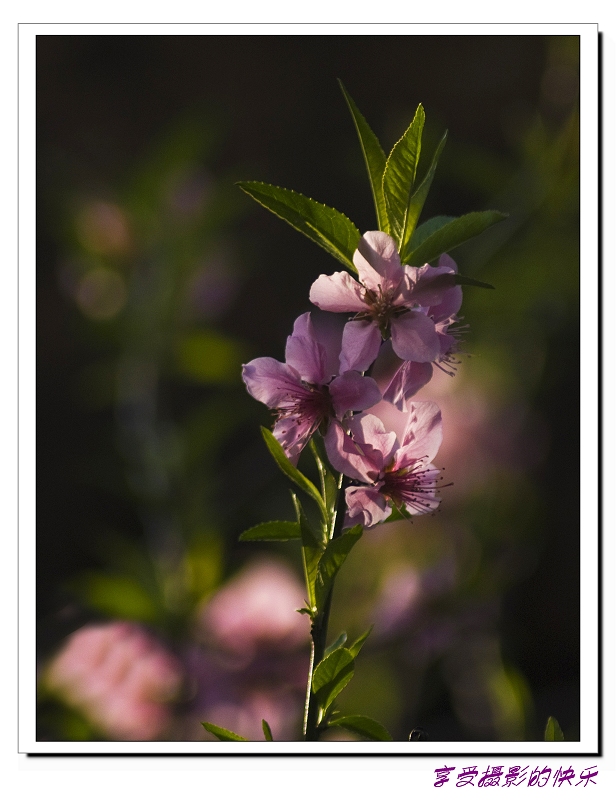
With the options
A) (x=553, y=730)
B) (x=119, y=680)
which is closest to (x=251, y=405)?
(x=119, y=680)

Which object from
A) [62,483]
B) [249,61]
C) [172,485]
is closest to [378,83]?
[249,61]

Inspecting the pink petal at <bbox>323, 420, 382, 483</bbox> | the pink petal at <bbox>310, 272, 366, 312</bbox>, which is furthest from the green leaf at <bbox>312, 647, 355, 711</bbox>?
the pink petal at <bbox>310, 272, 366, 312</bbox>

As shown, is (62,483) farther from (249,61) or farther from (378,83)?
(378,83)

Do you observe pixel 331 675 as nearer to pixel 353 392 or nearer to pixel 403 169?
pixel 353 392

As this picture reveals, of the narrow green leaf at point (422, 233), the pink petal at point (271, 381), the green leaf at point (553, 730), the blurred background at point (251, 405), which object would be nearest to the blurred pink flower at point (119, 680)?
the blurred background at point (251, 405)

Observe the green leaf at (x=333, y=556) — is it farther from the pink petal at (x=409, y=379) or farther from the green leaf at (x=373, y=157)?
the green leaf at (x=373, y=157)

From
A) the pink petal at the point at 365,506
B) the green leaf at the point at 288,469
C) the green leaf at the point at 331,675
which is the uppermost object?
the green leaf at the point at 288,469

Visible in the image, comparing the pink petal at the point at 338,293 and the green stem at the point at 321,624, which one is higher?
the pink petal at the point at 338,293
